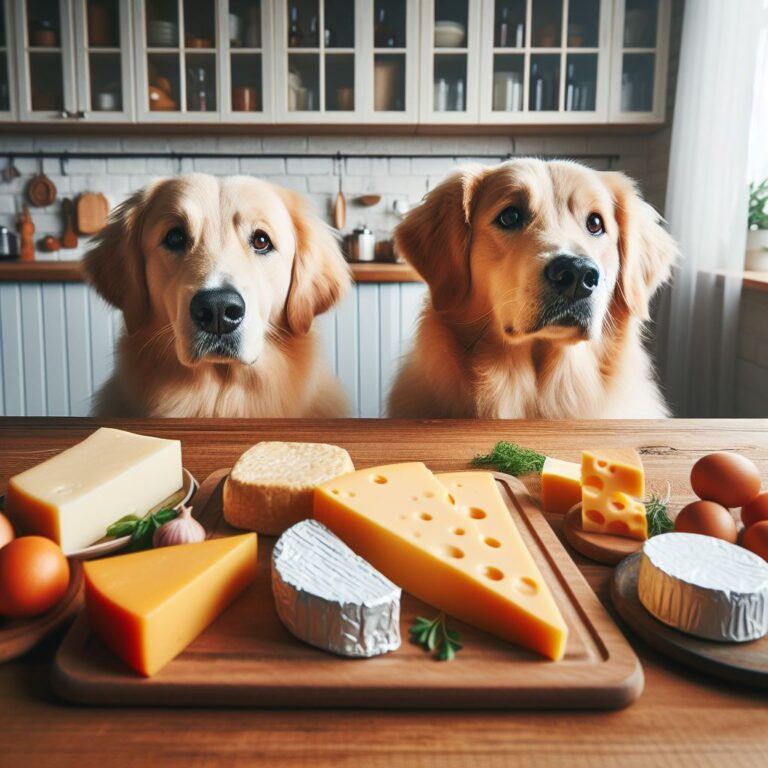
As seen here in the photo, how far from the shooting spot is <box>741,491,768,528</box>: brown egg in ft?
2.76

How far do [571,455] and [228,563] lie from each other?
0.68 m

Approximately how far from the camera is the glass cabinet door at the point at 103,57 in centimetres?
375

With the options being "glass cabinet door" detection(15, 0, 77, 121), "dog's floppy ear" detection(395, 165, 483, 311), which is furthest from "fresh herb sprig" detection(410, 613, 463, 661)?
"glass cabinet door" detection(15, 0, 77, 121)

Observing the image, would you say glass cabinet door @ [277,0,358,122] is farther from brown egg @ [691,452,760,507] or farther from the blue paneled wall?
brown egg @ [691,452,760,507]

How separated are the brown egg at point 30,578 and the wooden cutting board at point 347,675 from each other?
0.15 ft

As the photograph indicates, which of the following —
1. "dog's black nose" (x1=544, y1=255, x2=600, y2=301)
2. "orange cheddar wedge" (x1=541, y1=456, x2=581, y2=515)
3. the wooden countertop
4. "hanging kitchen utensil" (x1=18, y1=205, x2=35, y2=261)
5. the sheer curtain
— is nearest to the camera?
"orange cheddar wedge" (x1=541, y1=456, x2=581, y2=515)

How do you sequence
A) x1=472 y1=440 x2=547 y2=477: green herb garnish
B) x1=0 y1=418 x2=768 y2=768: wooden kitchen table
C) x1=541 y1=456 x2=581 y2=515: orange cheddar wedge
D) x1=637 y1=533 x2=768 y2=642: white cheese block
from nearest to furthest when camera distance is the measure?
x1=0 y1=418 x2=768 y2=768: wooden kitchen table < x1=637 y1=533 x2=768 y2=642: white cheese block < x1=541 y1=456 x2=581 y2=515: orange cheddar wedge < x1=472 y1=440 x2=547 y2=477: green herb garnish

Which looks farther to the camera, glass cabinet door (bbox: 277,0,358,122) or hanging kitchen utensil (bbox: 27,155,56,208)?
hanging kitchen utensil (bbox: 27,155,56,208)

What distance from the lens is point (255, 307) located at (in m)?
1.53

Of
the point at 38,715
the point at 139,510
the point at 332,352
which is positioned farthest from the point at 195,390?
the point at 332,352

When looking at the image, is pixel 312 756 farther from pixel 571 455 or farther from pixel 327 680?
pixel 571 455

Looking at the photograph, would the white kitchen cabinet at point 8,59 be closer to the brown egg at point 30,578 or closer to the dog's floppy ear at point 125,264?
the dog's floppy ear at point 125,264

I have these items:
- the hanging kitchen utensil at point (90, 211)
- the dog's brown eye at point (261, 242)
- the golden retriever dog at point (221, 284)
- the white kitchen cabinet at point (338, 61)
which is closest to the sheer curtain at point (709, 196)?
the white kitchen cabinet at point (338, 61)

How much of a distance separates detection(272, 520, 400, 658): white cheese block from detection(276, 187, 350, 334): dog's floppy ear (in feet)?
3.71
